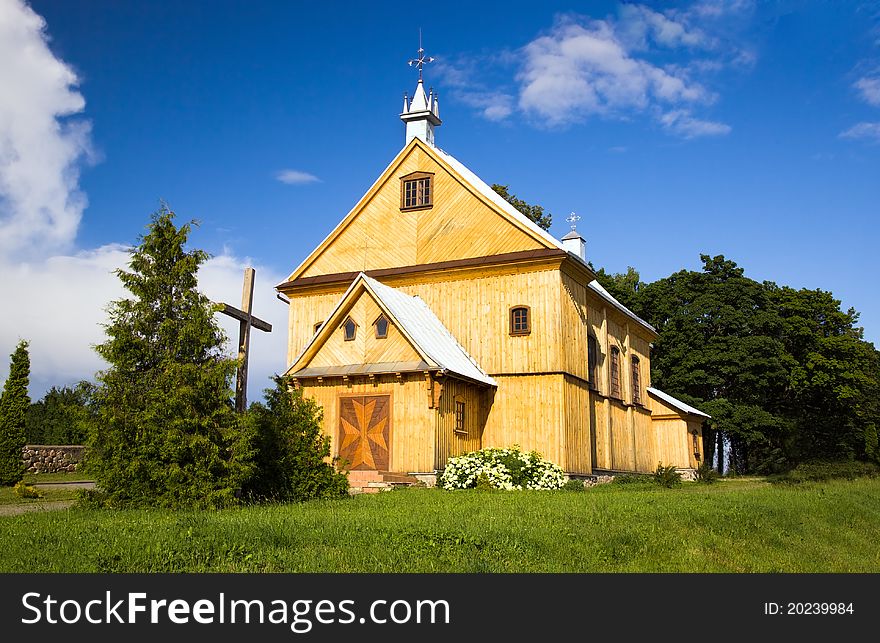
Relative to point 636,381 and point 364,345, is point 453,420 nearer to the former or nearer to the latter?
point 364,345

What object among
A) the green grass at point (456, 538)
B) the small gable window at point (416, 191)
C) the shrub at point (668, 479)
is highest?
the small gable window at point (416, 191)

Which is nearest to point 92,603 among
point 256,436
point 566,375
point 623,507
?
point 256,436

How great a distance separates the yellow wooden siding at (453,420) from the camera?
2153 cm

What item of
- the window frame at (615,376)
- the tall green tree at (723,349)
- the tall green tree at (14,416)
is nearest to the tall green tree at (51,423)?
the tall green tree at (14,416)

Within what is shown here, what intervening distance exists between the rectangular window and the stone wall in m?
13.0

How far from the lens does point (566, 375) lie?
78.7 ft

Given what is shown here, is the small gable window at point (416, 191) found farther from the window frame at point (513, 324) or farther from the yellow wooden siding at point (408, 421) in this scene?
the yellow wooden siding at point (408, 421)

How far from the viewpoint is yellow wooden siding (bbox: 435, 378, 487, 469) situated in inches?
848

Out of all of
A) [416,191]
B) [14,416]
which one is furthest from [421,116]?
[14,416]

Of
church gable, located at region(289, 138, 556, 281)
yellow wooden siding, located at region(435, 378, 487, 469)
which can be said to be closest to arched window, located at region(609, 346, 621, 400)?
yellow wooden siding, located at region(435, 378, 487, 469)

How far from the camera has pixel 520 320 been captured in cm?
2464

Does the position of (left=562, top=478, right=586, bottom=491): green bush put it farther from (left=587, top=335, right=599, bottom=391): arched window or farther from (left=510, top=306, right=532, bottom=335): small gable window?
(left=587, top=335, right=599, bottom=391): arched window

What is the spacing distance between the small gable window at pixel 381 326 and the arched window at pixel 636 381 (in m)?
14.7

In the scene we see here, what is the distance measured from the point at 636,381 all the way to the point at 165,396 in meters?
24.5
